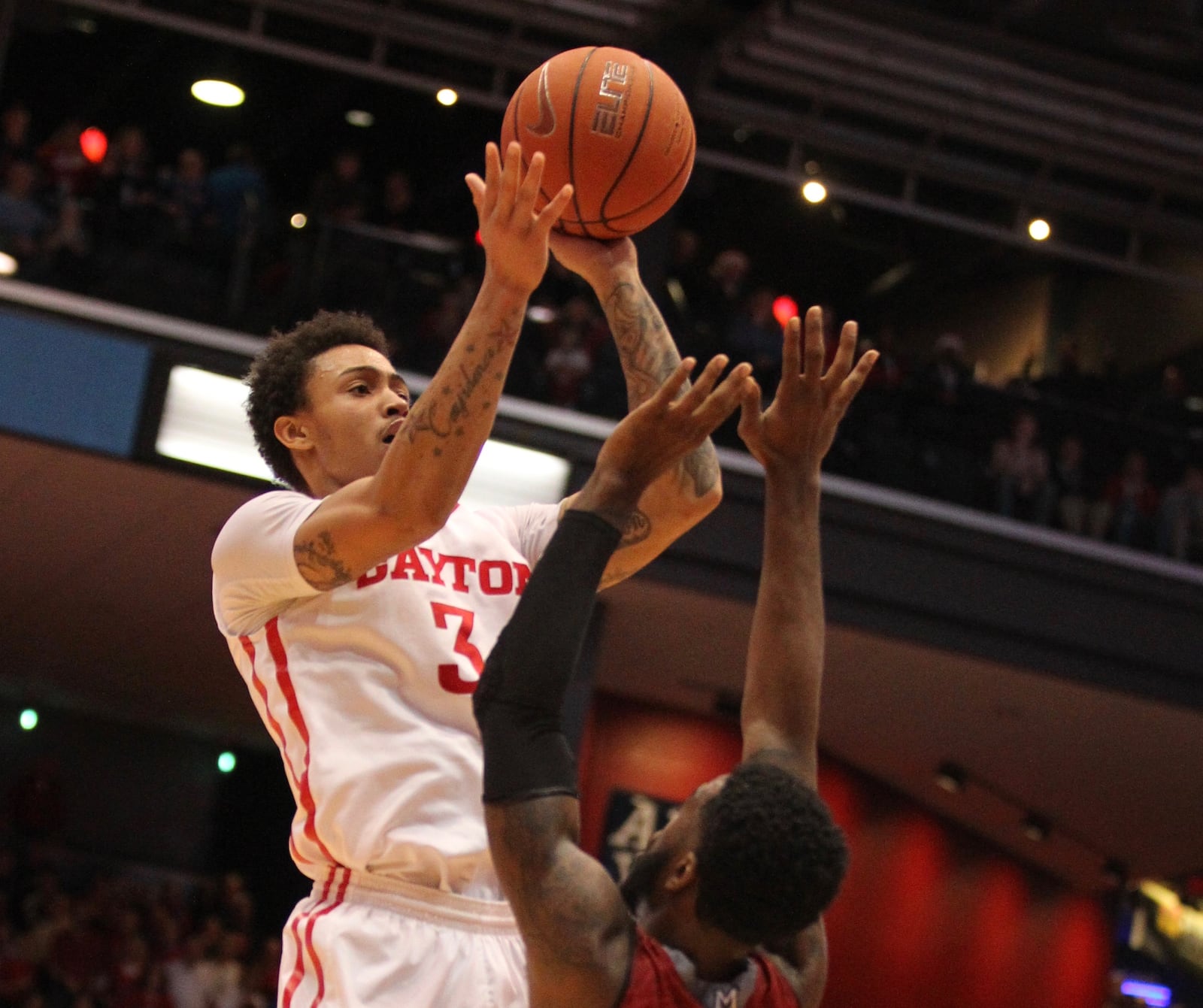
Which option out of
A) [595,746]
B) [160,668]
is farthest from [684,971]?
[160,668]

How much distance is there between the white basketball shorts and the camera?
246 cm

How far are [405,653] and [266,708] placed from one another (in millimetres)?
266

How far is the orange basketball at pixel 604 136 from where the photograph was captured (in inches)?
114

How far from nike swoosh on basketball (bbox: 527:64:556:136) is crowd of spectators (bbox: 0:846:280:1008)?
26.4 feet

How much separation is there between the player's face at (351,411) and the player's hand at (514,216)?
482 millimetres

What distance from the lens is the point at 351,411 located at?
9.42ft

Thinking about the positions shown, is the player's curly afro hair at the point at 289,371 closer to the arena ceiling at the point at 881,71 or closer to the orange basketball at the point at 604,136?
the orange basketball at the point at 604,136

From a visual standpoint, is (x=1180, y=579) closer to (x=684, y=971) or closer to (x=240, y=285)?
(x=240, y=285)

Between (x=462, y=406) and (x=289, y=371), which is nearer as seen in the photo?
(x=462, y=406)

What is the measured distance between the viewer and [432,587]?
2.68 meters

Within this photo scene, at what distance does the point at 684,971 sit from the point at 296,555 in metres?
→ 0.88

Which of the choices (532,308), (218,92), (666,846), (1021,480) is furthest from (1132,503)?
(666,846)

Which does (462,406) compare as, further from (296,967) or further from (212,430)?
(212,430)

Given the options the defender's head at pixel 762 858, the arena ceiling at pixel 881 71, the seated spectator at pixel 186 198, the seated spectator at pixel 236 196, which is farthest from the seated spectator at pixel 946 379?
the defender's head at pixel 762 858
